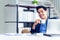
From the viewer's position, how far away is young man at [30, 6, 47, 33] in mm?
1498

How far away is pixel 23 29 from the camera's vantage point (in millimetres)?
1492

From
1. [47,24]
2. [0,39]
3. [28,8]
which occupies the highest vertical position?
[28,8]

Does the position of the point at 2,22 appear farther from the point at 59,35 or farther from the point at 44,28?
the point at 59,35

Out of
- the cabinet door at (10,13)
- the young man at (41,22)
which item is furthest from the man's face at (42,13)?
the cabinet door at (10,13)

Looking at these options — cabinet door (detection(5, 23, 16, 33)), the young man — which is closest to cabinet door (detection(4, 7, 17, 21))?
cabinet door (detection(5, 23, 16, 33))

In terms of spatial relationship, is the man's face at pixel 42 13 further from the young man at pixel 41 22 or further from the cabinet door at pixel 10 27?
the cabinet door at pixel 10 27

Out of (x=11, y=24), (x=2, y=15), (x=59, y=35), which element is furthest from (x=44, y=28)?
(x=2, y=15)

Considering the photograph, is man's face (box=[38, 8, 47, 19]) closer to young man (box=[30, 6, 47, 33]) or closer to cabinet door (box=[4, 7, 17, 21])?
young man (box=[30, 6, 47, 33])

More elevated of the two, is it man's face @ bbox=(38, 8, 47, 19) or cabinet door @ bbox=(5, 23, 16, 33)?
man's face @ bbox=(38, 8, 47, 19)

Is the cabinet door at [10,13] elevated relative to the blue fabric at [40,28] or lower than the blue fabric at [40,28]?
elevated

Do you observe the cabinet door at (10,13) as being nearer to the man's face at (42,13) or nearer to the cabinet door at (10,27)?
the cabinet door at (10,27)

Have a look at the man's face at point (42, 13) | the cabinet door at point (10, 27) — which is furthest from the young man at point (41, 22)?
the cabinet door at point (10, 27)

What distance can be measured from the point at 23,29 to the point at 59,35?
0.35 m

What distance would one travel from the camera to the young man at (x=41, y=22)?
4.91 feet
